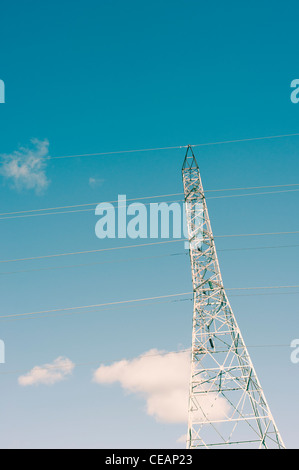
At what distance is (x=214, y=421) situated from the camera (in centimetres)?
1634

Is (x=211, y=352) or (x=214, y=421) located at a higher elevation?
(x=211, y=352)

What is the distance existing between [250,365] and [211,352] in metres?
2.22

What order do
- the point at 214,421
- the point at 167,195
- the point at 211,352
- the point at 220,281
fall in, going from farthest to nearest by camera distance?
1. the point at 167,195
2. the point at 220,281
3. the point at 211,352
4. the point at 214,421

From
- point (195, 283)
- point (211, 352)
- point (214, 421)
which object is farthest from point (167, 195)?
point (214, 421)
